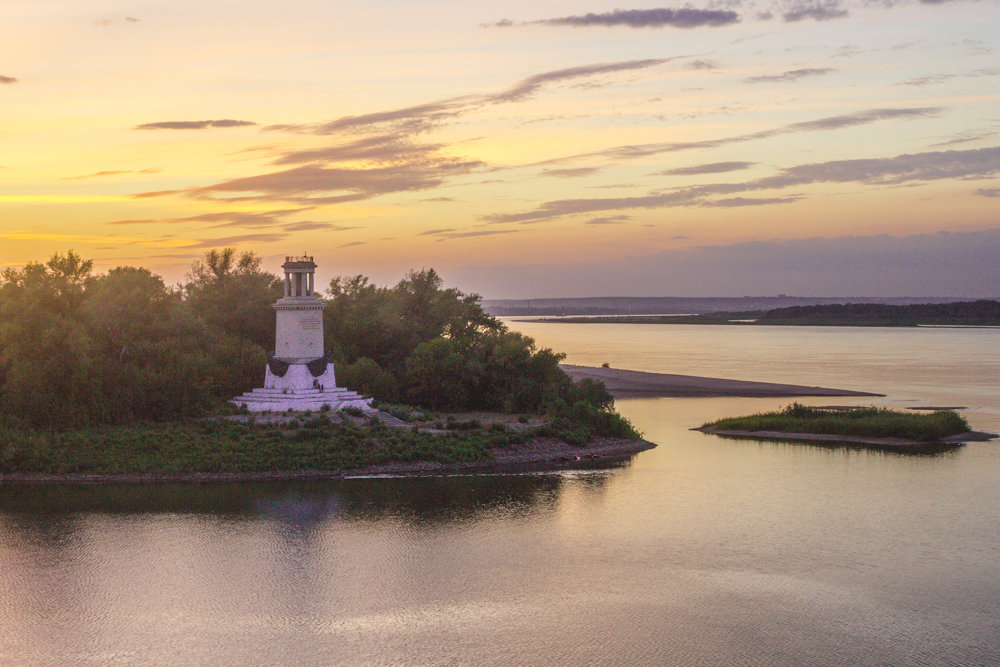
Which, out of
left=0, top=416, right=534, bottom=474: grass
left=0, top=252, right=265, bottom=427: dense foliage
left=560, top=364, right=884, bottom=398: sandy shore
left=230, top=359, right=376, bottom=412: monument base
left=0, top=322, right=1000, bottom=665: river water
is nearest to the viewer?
left=0, top=322, right=1000, bottom=665: river water

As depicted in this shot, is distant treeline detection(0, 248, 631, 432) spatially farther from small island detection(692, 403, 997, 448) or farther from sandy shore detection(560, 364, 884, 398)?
sandy shore detection(560, 364, 884, 398)

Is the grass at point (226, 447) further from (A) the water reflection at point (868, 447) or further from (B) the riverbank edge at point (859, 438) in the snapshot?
(B) the riverbank edge at point (859, 438)

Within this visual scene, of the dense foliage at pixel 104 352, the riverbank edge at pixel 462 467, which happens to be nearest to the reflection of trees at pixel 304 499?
the riverbank edge at pixel 462 467

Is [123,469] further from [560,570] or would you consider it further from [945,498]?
[945,498]

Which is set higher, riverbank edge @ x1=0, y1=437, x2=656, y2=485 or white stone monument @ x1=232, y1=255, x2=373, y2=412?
white stone monument @ x1=232, y1=255, x2=373, y2=412

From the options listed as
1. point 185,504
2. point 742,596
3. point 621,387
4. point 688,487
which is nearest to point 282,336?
point 185,504

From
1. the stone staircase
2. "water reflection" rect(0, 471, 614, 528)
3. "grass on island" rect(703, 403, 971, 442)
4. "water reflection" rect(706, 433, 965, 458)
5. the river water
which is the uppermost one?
the stone staircase

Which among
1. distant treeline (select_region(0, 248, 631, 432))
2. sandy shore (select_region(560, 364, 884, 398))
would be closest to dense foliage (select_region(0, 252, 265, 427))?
distant treeline (select_region(0, 248, 631, 432))
